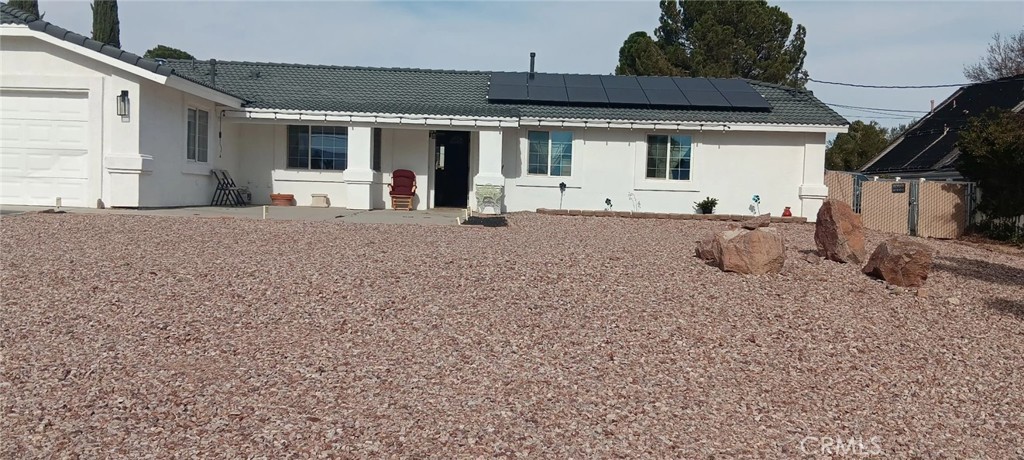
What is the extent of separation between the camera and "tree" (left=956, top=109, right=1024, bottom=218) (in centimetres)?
1761

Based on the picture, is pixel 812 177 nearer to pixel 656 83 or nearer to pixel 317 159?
pixel 656 83

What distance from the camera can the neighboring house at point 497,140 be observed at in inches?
746

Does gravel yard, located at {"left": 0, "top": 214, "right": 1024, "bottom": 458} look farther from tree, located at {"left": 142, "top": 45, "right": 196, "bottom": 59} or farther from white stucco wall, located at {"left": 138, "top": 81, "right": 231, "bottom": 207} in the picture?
tree, located at {"left": 142, "top": 45, "right": 196, "bottom": 59}

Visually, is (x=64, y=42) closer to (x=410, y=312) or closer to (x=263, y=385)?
(x=410, y=312)

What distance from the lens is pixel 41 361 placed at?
5887 mm

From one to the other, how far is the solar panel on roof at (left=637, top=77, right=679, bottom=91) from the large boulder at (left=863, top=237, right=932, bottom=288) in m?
13.5

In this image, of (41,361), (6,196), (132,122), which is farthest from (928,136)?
(41,361)

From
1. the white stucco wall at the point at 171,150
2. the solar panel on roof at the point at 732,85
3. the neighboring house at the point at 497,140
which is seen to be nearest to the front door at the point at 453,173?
the neighboring house at the point at 497,140

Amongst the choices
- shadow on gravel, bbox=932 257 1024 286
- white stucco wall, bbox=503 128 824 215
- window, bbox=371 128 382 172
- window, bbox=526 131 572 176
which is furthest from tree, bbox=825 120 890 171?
shadow on gravel, bbox=932 257 1024 286

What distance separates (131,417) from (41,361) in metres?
1.39

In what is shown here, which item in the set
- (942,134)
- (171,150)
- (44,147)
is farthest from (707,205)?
(942,134)

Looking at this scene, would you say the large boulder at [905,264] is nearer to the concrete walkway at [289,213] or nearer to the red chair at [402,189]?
the concrete walkway at [289,213]

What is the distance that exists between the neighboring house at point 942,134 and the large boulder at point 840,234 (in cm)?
1568

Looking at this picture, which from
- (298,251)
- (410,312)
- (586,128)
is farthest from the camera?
(586,128)
